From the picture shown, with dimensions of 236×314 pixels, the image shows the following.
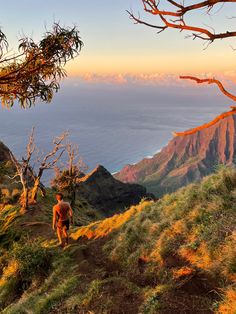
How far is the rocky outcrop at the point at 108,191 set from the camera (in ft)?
247

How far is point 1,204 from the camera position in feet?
87.9

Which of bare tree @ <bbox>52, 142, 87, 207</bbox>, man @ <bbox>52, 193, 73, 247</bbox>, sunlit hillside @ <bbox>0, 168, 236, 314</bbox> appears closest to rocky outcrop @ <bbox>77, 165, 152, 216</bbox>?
bare tree @ <bbox>52, 142, 87, 207</bbox>

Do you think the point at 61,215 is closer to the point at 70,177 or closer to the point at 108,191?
the point at 70,177

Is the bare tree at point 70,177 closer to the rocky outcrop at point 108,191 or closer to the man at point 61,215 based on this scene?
the man at point 61,215

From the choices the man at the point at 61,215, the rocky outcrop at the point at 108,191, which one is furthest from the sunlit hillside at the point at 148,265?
the rocky outcrop at the point at 108,191

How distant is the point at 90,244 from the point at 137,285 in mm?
5723

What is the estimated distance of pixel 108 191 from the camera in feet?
266

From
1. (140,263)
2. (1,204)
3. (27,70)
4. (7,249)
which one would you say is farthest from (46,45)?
(1,204)

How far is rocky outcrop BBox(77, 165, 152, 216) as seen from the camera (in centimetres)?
7538

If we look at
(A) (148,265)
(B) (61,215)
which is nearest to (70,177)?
(B) (61,215)

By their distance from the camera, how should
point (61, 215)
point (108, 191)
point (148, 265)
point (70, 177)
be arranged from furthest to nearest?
1. point (108, 191)
2. point (70, 177)
3. point (61, 215)
4. point (148, 265)

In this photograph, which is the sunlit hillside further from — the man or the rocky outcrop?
the rocky outcrop

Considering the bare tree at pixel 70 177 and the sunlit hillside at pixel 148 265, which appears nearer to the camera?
the sunlit hillside at pixel 148 265

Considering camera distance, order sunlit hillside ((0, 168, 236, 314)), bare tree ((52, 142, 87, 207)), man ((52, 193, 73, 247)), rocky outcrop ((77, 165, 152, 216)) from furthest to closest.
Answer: rocky outcrop ((77, 165, 152, 216)) → bare tree ((52, 142, 87, 207)) → man ((52, 193, 73, 247)) → sunlit hillside ((0, 168, 236, 314))
